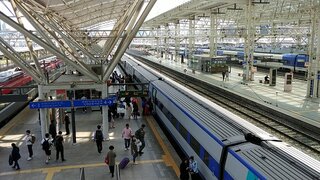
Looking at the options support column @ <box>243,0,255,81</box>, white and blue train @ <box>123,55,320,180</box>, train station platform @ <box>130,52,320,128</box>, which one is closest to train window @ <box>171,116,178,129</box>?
white and blue train @ <box>123,55,320,180</box>

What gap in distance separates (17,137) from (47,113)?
1949 millimetres

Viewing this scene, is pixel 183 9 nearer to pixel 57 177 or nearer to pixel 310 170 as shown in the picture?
pixel 57 177

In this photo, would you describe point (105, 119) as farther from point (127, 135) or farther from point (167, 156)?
point (167, 156)

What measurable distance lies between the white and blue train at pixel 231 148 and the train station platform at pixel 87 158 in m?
1.02

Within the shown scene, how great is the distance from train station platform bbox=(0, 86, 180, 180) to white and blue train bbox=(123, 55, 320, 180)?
102 centimetres

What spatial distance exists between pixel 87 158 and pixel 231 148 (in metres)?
6.68

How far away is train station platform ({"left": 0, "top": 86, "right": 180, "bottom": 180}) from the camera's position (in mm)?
11070

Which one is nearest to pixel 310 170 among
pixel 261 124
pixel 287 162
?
pixel 287 162

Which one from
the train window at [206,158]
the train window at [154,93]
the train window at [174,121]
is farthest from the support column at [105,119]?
the train window at [206,158]

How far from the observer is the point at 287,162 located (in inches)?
265

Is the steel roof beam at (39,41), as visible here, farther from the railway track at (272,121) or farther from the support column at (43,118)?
the railway track at (272,121)

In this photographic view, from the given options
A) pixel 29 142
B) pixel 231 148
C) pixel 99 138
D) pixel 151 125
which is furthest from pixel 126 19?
pixel 231 148

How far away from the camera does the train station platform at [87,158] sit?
11070 millimetres

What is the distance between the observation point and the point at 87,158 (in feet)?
41.4
